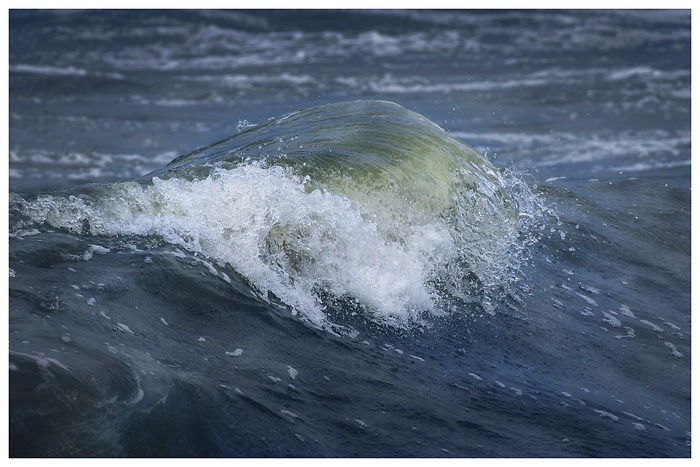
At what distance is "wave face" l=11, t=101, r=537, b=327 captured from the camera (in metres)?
5.11

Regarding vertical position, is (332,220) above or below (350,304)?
above

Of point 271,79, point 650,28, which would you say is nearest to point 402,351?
point 271,79

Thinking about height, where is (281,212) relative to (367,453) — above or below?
above

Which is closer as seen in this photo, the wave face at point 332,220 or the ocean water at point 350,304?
the ocean water at point 350,304

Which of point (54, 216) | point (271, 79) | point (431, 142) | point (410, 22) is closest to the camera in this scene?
point (54, 216)

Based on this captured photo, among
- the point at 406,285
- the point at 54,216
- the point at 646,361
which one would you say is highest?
the point at 54,216

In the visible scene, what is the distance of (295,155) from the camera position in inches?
241

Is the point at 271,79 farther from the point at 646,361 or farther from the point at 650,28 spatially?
the point at 646,361

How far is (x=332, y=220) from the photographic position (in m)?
5.38

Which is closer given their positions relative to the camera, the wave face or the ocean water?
the ocean water

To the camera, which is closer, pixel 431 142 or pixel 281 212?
pixel 281 212

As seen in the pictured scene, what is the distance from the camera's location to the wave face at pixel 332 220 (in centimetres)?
511

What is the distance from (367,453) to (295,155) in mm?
2772

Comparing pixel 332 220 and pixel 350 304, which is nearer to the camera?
pixel 350 304
